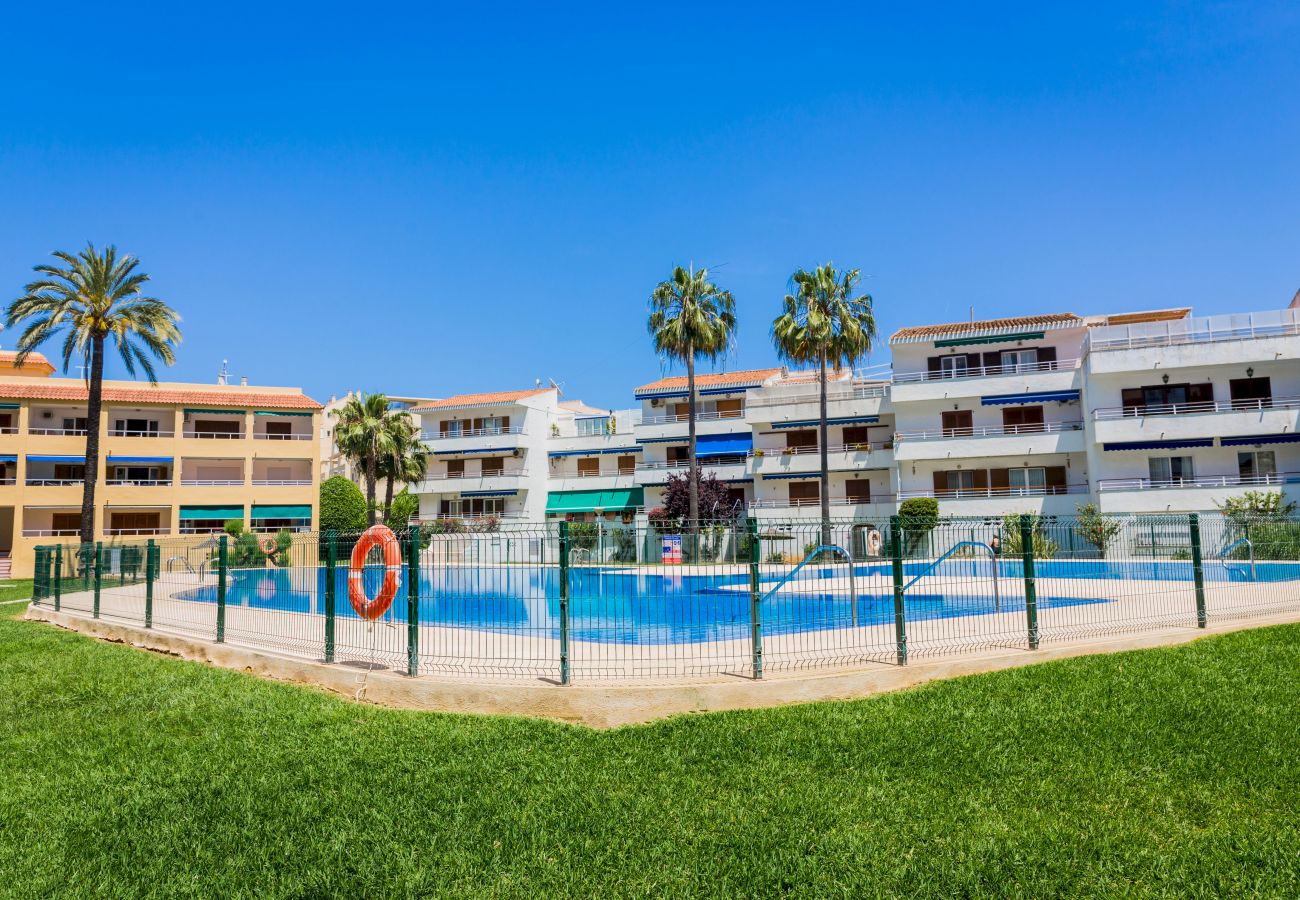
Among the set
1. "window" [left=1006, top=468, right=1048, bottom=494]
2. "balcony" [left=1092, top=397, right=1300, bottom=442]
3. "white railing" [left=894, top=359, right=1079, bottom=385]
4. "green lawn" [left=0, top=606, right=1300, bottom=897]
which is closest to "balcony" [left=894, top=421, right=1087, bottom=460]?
"window" [left=1006, top=468, right=1048, bottom=494]


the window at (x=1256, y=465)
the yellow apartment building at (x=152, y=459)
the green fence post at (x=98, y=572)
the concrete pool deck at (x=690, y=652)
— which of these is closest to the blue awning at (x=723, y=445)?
the yellow apartment building at (x=152, y=459)

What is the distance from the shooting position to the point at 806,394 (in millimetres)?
48469

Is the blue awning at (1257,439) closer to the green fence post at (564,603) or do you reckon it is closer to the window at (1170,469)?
the window at (1170,469)

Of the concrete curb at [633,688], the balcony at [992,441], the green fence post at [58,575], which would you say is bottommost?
the concrete curb at [633,688]

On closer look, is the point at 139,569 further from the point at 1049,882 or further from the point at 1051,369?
the point at 1051,369

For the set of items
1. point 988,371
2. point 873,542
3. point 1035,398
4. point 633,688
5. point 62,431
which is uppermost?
point 988,371

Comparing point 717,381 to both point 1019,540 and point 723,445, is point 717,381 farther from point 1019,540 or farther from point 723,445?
point 1019,540

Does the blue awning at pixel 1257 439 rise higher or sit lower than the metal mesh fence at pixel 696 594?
higher

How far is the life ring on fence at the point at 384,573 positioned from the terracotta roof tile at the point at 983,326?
3835 centimetres

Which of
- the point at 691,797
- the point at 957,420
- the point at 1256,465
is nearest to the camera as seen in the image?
the point at 691,797

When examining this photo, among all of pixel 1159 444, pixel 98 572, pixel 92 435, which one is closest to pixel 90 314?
pixel 92 435

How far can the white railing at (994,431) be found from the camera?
1634 inches

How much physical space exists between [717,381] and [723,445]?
4519 mm

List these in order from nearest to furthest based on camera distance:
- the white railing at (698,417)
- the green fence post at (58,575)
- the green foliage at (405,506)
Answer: the green fence post at (58,575) → the white railing at (698,417) → the green foliage at (405,506)
